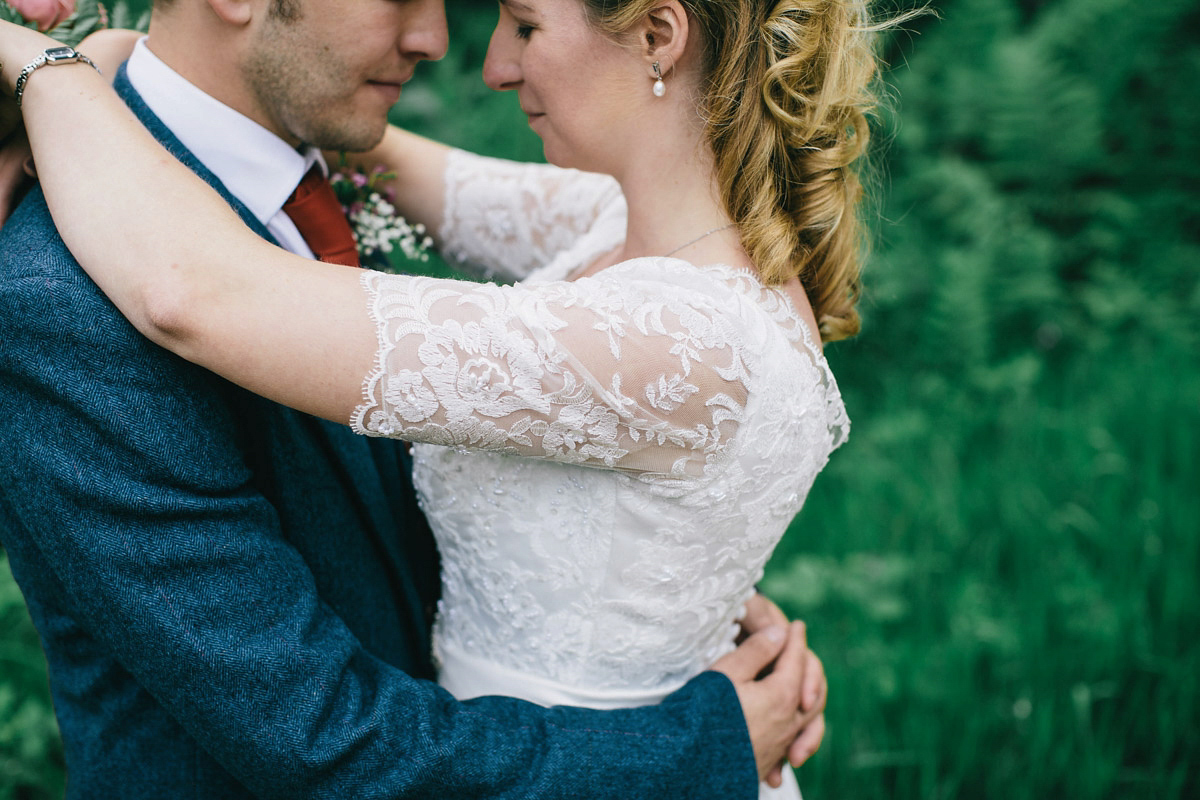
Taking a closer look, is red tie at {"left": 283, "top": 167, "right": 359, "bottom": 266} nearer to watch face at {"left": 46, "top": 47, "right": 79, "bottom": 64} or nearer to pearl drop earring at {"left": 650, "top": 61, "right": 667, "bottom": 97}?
watch face at {"left": 46, "top": 47, "right": 79, "bottom": 64}

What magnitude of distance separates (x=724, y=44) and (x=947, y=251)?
12.9ft

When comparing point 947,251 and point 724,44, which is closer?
point 724,44

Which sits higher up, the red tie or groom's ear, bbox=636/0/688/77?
groom's ear, bbox=636/0/688/77

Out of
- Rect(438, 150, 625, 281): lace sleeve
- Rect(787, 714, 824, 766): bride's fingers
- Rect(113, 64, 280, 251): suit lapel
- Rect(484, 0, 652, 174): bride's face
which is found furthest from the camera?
Rect(438, 150, 625, 281): lace sleeve

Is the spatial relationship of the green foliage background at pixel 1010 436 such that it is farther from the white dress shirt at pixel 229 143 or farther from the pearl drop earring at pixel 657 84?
the white dress shirt at pixel 229 143

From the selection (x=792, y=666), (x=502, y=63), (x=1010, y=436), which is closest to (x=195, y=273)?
(x=502, y=63)

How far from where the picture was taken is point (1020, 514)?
3.92 m

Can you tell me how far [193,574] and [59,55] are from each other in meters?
0.86

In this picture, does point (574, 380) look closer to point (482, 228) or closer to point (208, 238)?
point (208, 238)

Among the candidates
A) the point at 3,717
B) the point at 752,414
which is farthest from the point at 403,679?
the point at 3,717

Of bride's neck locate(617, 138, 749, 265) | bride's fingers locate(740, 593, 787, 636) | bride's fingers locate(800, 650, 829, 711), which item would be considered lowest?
bride's fingers locate(800, 650, 829, 711)

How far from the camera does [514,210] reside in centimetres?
260

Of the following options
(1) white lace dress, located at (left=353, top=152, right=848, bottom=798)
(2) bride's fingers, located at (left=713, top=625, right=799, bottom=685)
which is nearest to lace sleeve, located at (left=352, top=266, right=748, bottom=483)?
(1) white lace dress, located at (left=353, top=152, right=848, bottom=798)

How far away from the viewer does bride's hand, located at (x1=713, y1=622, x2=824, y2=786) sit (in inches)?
74.8
